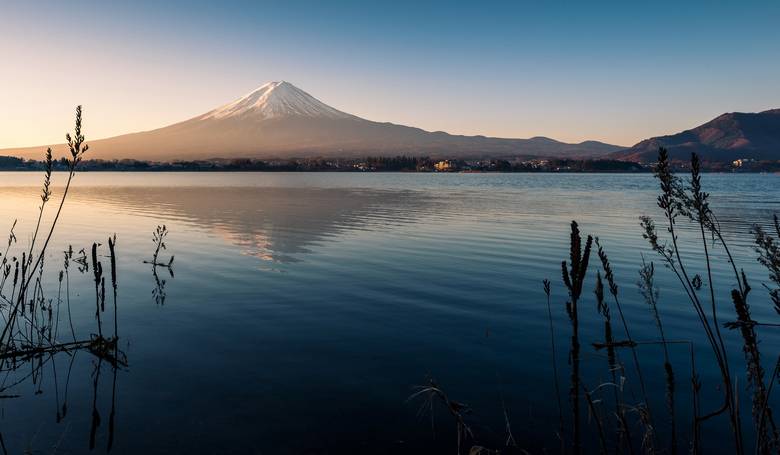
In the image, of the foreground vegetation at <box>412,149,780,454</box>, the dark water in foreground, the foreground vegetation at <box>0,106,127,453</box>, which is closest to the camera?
the foreground vegetation at <box>412,149,780,454</box>

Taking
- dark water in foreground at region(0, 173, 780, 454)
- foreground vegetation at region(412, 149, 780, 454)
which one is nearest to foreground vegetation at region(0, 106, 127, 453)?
dark water in foreground at region(0, 173, 780, 454)

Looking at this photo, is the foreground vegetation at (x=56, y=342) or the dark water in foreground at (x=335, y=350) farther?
the dark water in foreground at (x=335, y=350)

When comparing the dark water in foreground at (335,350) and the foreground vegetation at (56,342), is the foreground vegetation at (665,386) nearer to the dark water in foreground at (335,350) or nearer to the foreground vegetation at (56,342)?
the dark water in foreground at (335,350)

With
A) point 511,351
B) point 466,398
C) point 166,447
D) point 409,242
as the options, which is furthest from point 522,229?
point 166,447

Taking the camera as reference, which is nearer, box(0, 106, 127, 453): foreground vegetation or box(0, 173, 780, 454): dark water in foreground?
box(0, 106, 127, 453): foreground vegetation

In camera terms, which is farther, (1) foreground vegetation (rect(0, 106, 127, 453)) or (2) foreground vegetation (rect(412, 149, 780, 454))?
(1) foreground vegetation (rect(0, 106, 127, 453))

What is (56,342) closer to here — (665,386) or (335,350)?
(335,350)

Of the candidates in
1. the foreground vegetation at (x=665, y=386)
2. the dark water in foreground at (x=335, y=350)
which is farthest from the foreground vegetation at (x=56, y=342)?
the foreground vegetation at (x=665, y=386)

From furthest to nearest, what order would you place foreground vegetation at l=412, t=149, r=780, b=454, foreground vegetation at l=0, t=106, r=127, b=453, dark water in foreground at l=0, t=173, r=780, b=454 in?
dark water in foreground at l=0, t=173, r=780, b=454, foreground vegetation at l=0, t=106, r=127, b=453, foreground vegetation at l=412, t=149, r=780, b=454

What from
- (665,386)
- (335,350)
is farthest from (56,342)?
(665,386)

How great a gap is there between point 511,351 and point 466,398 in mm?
2423

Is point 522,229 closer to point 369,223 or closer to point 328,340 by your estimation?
point 369,223

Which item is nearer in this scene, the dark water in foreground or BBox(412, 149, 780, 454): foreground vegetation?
BBox(412, 149, 780, 454): foreground vegetation

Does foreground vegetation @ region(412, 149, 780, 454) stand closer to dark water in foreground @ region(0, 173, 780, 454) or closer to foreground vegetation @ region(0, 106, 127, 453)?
dark water in foreground @ region(0, 173, 780, 454)
